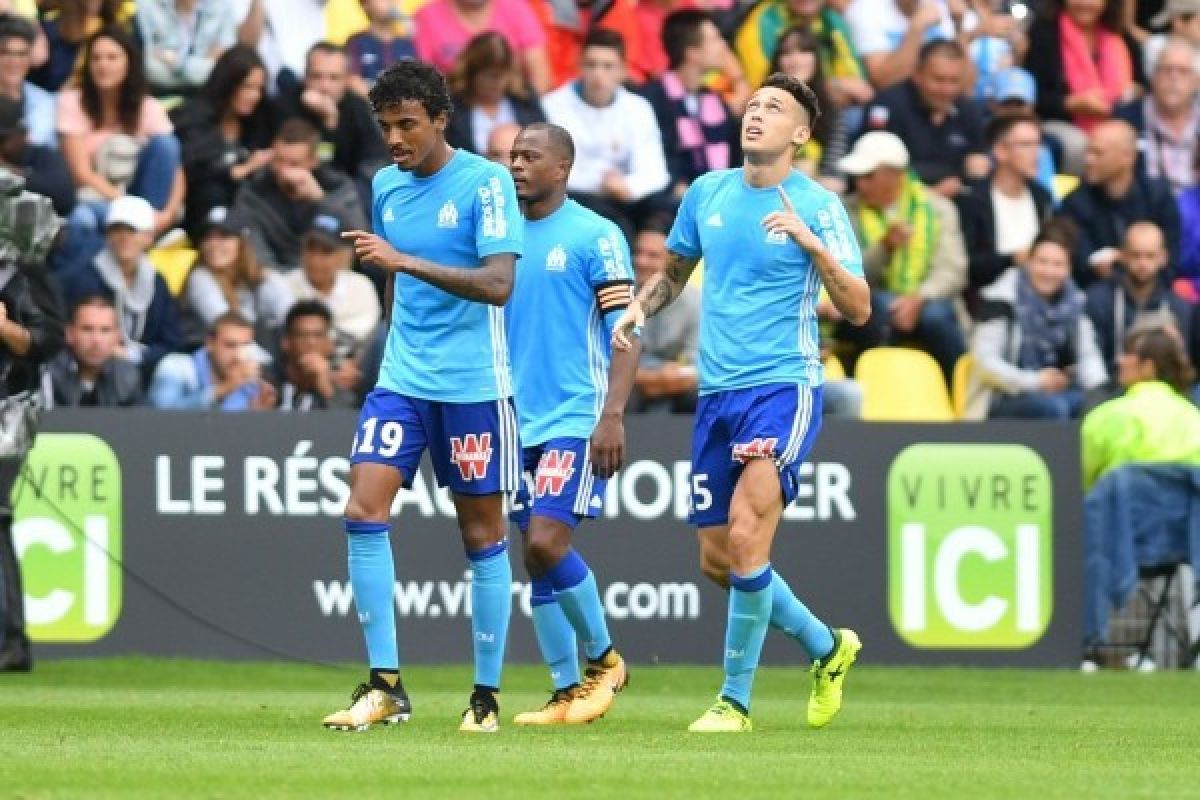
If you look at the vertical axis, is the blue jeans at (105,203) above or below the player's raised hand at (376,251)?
above

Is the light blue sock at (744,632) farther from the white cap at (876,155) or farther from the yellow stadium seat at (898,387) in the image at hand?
the white cap at (876,155)

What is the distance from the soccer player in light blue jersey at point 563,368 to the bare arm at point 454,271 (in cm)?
126

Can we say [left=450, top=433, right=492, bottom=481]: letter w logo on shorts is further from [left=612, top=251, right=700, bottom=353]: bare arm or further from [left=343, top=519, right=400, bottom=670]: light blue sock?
[left=612, top=251, right=700, bottom=353]: bare arm

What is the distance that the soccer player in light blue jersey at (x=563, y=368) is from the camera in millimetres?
11438

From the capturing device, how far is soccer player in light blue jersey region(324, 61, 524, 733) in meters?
10.3

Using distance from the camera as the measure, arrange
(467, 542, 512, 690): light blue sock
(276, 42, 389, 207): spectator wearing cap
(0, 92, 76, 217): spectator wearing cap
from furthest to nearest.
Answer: (276, 42, 389, 207): spectator wearing cap, (0, 92, 76, 217): spectator wearing cap, (467, 542, 512, 690): light blue sock

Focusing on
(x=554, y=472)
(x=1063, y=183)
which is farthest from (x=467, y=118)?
(x=554, y=472)

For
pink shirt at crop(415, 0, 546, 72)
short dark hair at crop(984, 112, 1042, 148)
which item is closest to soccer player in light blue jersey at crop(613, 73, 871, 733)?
pink shirt at crop(415, 0, 546, 72)

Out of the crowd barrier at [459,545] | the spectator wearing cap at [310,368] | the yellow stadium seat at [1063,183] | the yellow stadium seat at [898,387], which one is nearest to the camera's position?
the crowd barrier at [459,545]

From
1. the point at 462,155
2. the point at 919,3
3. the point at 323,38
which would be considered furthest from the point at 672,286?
the point at 919,3

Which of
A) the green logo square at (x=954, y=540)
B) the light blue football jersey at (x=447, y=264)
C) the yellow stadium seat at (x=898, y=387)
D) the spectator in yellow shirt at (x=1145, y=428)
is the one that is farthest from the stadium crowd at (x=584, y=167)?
the light blue football jersey at (x=447, y=264)

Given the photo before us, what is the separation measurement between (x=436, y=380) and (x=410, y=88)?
113cm

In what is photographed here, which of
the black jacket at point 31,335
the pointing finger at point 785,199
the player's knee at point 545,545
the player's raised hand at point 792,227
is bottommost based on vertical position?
the player's knee at point 545,545

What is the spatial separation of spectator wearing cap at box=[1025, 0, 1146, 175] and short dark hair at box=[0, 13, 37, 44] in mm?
7835
